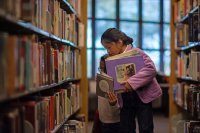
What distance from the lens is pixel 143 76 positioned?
10.0 ft

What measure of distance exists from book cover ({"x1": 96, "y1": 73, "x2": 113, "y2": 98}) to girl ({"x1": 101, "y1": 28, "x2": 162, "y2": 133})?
4.2 inches

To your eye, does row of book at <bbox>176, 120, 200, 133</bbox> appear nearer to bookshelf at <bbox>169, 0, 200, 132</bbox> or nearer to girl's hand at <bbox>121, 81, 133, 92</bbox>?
bookshelf at <bbox>169, 0, 200, 132</bbox>

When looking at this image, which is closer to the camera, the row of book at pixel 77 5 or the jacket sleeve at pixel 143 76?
the jacket sleeve at pixel 143 76

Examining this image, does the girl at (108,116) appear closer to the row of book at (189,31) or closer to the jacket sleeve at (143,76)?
the jacket sleeve at (143,76)

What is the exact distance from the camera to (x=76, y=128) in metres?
3.96

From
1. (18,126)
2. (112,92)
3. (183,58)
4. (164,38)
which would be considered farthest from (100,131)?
(164,38)

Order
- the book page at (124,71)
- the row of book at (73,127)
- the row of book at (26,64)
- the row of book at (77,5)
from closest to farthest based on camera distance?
the row of book at (26,64) < the book page at (124,71) < the row of book at (73,127) < the row of book at (77,5)

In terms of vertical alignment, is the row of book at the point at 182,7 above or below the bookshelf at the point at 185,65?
→ above

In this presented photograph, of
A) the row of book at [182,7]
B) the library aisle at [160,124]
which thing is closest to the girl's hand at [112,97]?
the row of book at [182,7]

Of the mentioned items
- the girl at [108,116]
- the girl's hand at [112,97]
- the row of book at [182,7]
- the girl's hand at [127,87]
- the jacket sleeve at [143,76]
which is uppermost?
the row of book at [182,7]

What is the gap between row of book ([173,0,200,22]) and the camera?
3.97 m

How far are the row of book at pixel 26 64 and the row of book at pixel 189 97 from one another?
1462 millimetres

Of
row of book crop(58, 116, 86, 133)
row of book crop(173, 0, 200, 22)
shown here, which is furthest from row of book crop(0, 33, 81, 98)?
row of book crop(173, 0, 200, 22)

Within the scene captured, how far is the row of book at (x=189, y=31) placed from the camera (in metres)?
3.72
